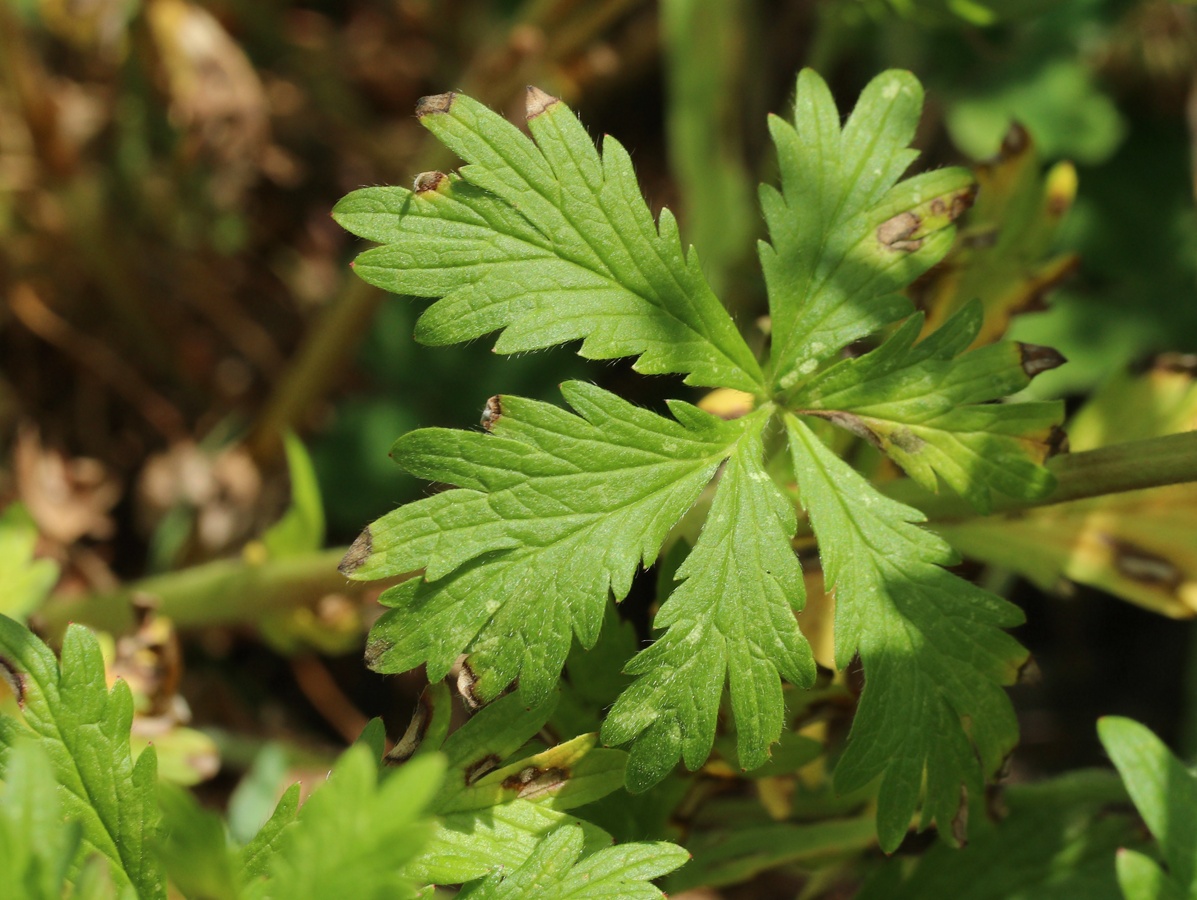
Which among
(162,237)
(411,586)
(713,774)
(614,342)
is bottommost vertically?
(713,774)

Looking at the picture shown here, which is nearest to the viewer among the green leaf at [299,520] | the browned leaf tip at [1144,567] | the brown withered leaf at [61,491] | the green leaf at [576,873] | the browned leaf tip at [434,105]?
the green leaf at [576,873]

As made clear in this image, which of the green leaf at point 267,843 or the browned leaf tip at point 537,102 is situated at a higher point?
the browned leaf tip at point 537,102

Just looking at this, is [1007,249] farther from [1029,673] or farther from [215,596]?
[215,596]

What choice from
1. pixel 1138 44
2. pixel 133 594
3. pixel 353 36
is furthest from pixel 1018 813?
pixel 353 36

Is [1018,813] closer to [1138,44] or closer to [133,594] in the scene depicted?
[133,594]

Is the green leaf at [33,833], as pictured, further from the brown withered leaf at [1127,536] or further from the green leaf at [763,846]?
the brown withered leaf at [1127,536]

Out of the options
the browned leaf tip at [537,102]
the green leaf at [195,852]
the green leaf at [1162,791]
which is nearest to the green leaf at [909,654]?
the green leaf at [1162,791]

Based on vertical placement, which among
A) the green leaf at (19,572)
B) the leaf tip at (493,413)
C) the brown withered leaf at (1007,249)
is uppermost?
the brown withered leaf at (1007,249)
